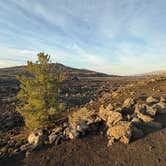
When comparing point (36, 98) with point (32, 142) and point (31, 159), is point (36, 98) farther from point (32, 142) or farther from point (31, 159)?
point (31, 159)

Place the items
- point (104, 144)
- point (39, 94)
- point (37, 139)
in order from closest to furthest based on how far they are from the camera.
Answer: point (104, 144) → point (37, 139) → point (39, 94)

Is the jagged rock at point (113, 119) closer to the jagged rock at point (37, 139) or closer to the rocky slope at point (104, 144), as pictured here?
the rocky slope at point (104, 144)

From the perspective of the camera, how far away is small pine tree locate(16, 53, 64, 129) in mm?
15391

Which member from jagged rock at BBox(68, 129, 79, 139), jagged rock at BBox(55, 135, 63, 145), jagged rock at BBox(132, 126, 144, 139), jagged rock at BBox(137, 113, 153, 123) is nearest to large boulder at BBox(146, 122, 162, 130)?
jagged rock at BBox(137, 113, 153, 123)

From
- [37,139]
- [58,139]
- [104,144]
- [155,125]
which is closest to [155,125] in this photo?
[155,125]

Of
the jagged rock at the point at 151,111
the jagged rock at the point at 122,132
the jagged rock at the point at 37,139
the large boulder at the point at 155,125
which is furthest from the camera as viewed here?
the jagged rock at the point at 151,111

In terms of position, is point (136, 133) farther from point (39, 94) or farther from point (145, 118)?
point (39, 94)

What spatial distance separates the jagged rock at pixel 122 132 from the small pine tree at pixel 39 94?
6017 millimetres

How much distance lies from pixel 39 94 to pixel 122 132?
25.4 feet

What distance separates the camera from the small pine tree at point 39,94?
15.4 m

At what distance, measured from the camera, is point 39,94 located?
15.6 metres

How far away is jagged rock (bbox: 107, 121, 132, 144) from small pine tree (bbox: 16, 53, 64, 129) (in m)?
6.02

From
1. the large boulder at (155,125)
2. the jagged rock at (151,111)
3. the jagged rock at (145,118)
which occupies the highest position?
the jagged rock at (151,111)

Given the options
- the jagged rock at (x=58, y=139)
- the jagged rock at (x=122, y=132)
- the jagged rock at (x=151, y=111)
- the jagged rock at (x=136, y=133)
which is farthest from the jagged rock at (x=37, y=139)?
the jagged rock at (x=151, y=111)
